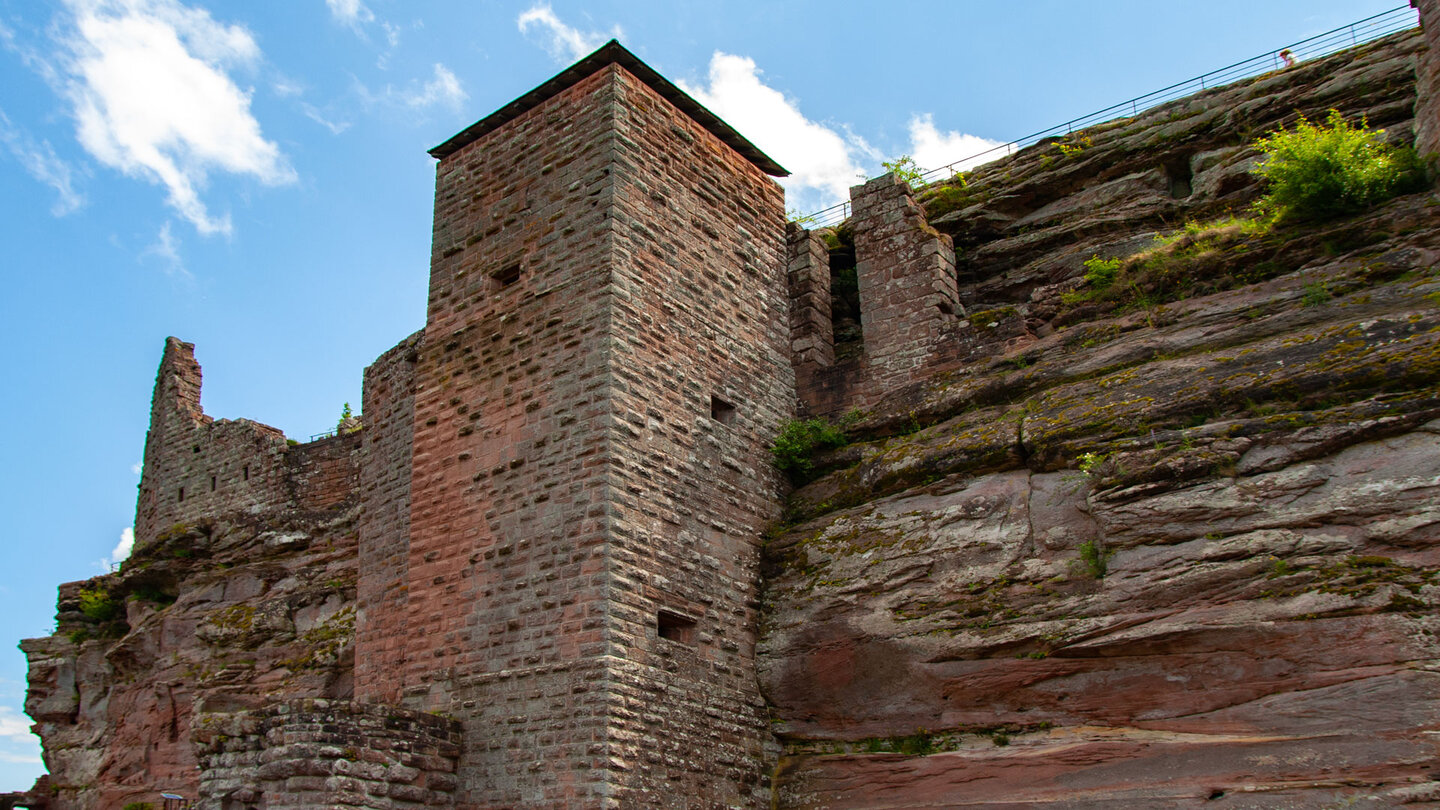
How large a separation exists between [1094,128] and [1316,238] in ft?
15.8

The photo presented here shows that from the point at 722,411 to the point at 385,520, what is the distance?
4902mm

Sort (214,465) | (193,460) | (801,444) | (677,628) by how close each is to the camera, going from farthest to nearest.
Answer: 1. (193,460)
2. (214,465)
3. (801,444)
4. (677,628)

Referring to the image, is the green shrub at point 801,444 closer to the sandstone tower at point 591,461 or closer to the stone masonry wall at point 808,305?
the sandstone tower at point 591,461

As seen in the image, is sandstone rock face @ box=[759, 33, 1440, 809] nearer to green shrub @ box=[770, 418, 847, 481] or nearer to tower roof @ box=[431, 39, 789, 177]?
green shrub @ box=[770, 418, 847, 481]

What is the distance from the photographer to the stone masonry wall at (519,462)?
10.2m

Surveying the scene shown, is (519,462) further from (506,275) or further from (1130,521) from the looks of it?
(1130,521)

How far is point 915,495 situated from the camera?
11.8m

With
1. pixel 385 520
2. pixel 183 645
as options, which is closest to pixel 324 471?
pixel 183 645

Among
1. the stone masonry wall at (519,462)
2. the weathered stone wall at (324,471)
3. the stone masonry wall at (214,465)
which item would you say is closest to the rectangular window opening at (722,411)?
the stone masonry wall at (519,462)

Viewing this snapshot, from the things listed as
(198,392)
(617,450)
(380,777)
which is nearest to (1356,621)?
(617,450)

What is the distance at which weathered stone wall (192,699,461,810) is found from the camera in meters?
9.48

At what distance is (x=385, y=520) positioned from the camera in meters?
14.6

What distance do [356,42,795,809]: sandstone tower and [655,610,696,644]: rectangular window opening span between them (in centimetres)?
2

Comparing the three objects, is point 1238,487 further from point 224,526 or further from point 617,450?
point 224,526
